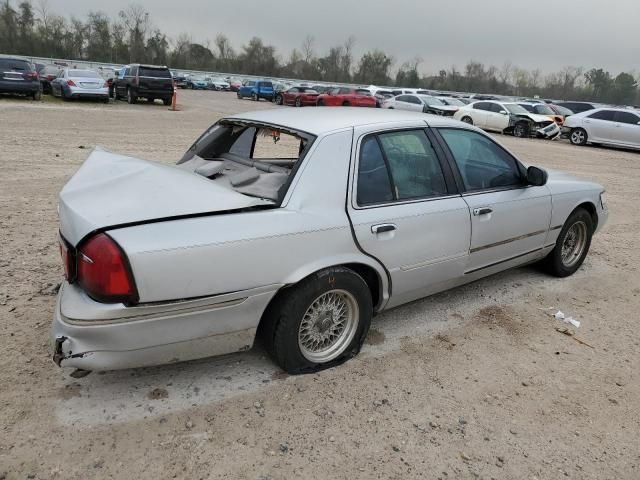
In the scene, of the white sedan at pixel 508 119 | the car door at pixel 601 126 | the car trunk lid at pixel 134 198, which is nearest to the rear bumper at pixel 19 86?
the white sedan at pixel 508 119

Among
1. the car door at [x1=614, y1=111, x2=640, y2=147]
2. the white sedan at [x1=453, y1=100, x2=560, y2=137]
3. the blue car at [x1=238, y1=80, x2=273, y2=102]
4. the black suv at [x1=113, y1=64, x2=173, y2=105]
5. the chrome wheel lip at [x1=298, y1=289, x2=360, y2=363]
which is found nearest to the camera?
the chrome wheel lip at [x1=298, y1=289, x2=360, y2=363]

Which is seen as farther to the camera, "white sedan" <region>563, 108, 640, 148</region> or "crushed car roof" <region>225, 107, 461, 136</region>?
"white sedan" <region>563, 108, 640, 148</region>

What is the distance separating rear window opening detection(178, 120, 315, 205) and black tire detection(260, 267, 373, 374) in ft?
1.70

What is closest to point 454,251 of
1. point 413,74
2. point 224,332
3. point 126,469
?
point 224,332

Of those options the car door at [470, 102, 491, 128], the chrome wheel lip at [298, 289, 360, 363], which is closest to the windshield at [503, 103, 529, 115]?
the car door at [470, 102, 491, 128]

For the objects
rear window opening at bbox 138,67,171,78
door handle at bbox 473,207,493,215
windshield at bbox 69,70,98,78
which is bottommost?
door handle at bbox 473,207,493,215

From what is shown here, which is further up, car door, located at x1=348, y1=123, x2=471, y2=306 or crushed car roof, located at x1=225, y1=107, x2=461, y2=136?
crushed car roof, located at x1=225, y1=107, x2=461, y2=136

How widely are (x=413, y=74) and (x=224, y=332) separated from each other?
8797cm

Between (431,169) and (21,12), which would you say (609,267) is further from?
(21,12)

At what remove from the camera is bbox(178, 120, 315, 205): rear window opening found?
3.04 m

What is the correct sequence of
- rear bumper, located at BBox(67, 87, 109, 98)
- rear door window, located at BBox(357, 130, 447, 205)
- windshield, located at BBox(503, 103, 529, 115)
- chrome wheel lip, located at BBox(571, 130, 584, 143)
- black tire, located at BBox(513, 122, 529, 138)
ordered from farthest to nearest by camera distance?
windshield, located at BBox(503, 103, 529, 115), black tire, located at BBox(513, 122, 529, 138), rear bumper, located at BBox(67, 87, 109, 98), chrome wheel lip, located at BBox(571, 130, 584, 143), rear door window, located at BBox(357, 130, 447, 205)

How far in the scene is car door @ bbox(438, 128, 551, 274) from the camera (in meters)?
3.73

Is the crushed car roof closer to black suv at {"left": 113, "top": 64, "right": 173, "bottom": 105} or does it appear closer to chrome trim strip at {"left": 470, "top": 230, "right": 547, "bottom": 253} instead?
chrome trim strip at {"left": 470, "top": 230, "right": 547, "bottom": 253}

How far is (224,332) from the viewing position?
2.67 meters
